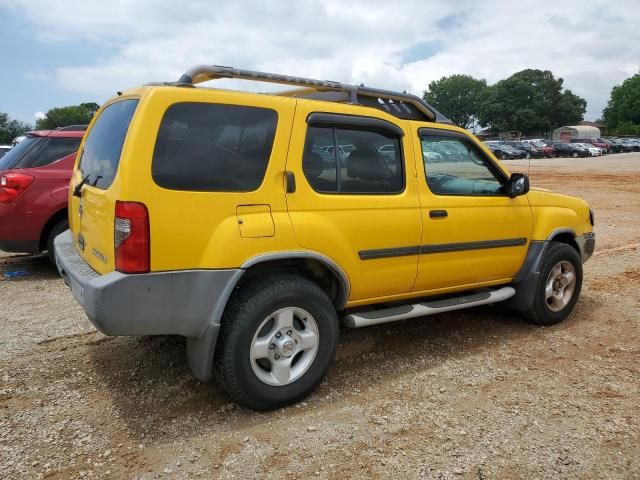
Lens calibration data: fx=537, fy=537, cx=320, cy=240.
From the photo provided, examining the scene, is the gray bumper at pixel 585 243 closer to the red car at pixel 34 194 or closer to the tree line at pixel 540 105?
the red car at pixel 34 194

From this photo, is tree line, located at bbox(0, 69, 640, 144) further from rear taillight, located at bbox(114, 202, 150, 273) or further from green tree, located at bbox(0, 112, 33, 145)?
rear taillight, located at bbox(114, 202, 150, 273)

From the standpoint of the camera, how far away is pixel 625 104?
93562mm

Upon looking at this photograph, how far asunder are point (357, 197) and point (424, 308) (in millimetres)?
1054

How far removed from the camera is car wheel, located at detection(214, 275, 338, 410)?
3.08m

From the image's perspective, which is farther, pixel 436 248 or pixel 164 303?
pixel 436 248

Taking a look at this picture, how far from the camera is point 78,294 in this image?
3188mm

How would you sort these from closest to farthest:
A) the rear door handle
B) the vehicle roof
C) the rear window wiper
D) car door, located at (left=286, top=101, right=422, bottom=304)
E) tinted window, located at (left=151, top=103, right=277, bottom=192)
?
tinted window, located at (left=151, top=103, right=277, bottom=192) < car door, located at (left=286, top=101, right=422, bottom=304) < the rear window wiper < the rear door handle < the vehicle roof

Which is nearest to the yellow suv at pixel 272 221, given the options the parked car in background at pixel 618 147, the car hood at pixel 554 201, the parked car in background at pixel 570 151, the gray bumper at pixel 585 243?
the car hood at pixel 554 201

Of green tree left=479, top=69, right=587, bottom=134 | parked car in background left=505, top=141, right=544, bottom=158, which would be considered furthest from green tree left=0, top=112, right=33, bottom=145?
green tree left=479, top=69, right=587, bottom=134

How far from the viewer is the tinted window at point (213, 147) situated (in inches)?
114

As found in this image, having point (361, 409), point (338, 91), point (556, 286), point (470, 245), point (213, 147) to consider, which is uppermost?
point (338, 91)

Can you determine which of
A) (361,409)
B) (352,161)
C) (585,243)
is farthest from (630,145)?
(361,409)

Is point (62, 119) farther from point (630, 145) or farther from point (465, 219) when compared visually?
point (630, 145)

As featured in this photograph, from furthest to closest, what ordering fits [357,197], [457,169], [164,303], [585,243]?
1. [585,243]
2. [457,169]
3. [357,197]
4. [164,303]
